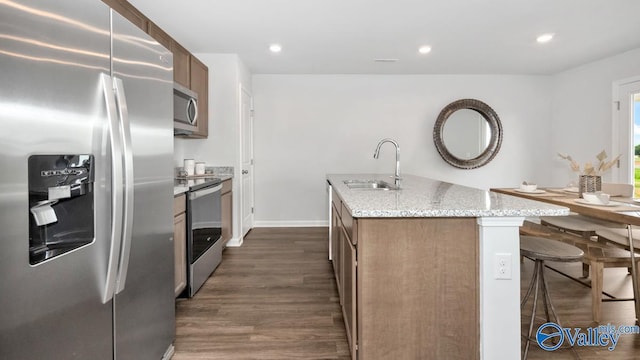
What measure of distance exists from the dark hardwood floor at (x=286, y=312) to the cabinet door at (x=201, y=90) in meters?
1.49

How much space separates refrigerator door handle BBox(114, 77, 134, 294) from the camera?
1.21 metres

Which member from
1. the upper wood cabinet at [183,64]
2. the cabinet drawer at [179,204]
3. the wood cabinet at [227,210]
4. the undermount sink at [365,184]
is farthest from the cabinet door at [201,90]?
the undermount sink at [365,184]

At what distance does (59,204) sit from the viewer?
3.28ft

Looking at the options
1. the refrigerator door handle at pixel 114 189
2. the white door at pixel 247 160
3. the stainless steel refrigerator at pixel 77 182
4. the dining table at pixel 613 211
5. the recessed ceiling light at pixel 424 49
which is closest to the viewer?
the stainless steel refrigerator at pixel 77 182

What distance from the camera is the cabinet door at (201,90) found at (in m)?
3.56

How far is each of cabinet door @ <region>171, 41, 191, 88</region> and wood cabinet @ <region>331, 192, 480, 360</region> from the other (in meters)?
2.51

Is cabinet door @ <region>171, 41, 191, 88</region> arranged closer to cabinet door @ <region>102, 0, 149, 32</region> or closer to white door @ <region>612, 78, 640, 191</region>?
cabinet door @ <region>102, 0, 149, 32</region>

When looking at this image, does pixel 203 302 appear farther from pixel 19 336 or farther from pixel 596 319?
pixel 596 319

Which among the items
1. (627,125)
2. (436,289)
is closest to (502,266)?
(436,289)

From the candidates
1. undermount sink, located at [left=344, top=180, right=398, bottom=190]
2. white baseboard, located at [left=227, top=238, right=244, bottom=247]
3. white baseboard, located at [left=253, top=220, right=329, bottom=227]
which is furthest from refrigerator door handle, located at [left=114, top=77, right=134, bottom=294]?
white baseboard, located at [left=253, top=220, right=329, bottom=227]

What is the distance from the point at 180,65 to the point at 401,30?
7.29 feet

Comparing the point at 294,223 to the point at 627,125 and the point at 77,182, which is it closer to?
the point at 77,182

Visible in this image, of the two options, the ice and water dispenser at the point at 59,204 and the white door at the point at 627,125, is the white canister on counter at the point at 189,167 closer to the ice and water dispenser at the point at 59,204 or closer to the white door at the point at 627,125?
the ice and water dispenser at the point at 59,204

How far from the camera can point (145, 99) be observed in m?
1.44
